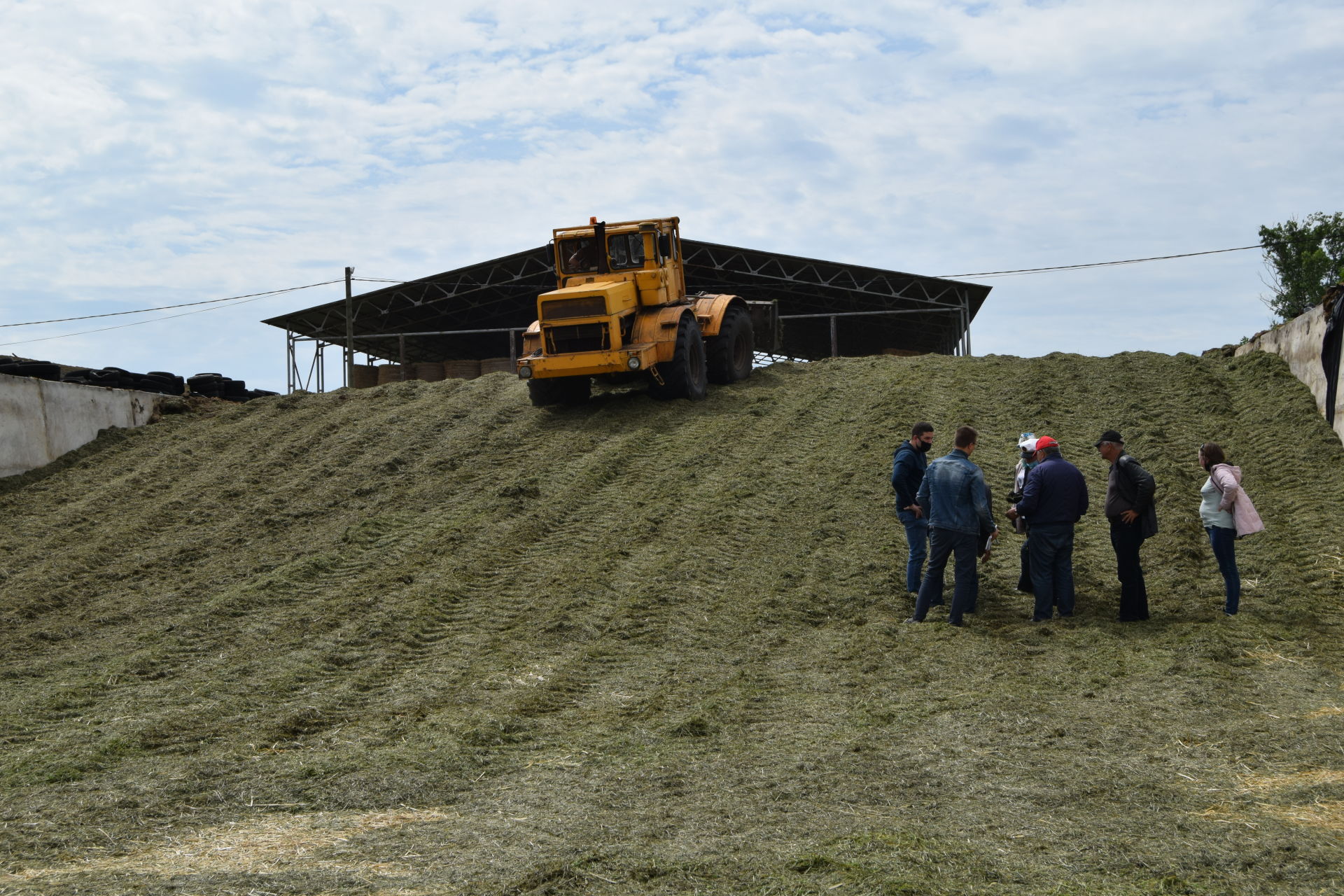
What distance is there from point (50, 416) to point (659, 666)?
12808mm

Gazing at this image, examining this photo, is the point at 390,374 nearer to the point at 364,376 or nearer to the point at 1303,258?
the point at 364,376

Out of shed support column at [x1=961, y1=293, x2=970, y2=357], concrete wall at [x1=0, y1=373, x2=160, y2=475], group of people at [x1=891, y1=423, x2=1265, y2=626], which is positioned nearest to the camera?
group of people at [x1=891, y1=423, x2=1265, y2=626]

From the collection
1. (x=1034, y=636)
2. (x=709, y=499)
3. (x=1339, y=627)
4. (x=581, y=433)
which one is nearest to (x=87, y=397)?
(x=581, y=433)

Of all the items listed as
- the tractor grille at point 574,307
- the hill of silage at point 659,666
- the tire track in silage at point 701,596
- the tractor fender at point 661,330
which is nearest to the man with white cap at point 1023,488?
the hill of silage at point 659,666

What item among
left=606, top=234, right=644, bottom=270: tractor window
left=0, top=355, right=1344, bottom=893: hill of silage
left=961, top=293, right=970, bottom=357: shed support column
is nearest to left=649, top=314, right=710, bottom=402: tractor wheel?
left=0, top=355, right=1344, bottom=893: hill of silage

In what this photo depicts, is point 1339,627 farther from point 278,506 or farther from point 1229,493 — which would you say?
point 278,506

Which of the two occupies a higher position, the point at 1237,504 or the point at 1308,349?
the point at 1308,349

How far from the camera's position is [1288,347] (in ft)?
52.1

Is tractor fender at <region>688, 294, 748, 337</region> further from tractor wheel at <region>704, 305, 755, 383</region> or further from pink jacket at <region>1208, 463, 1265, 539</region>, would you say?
pink jacket at <region>1208, 463, 1265, 539</region>

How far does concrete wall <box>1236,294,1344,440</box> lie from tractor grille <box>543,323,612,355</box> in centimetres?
879

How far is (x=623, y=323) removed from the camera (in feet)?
56.2

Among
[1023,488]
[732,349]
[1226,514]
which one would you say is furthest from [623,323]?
[1226,514]

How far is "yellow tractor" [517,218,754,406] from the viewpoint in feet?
54.7

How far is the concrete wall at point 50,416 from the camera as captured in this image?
55.8 feet
